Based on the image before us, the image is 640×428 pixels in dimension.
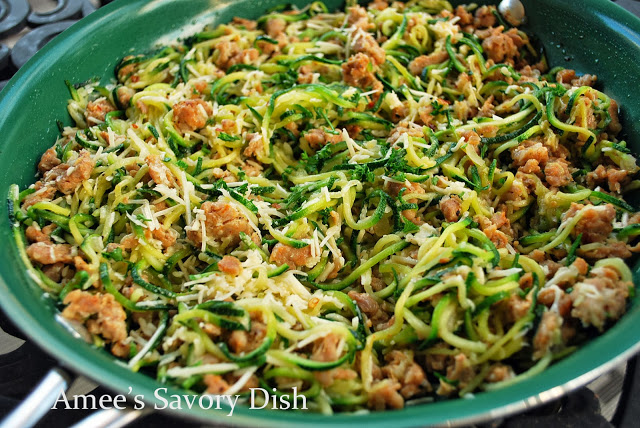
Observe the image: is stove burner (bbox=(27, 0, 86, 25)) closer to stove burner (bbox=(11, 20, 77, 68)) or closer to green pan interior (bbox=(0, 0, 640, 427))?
stove burner (bbox=(11, 20, 77, 68))

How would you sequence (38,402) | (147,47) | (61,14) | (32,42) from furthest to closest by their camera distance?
(61,14) → (32,42) → (147,47) → (38,402)

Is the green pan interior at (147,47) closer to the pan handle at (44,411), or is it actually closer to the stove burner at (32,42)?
the pan handle at (44,411)

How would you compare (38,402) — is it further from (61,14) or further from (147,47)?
(61,14)

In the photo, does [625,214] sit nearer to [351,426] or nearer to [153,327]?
[351,426]

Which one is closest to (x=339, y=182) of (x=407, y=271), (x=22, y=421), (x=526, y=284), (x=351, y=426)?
(x=407, y=271)

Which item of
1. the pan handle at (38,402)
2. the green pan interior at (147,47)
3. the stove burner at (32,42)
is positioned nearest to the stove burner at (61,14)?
the stove burner at (32,42)

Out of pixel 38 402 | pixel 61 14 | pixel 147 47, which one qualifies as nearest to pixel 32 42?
pixel 61 14
